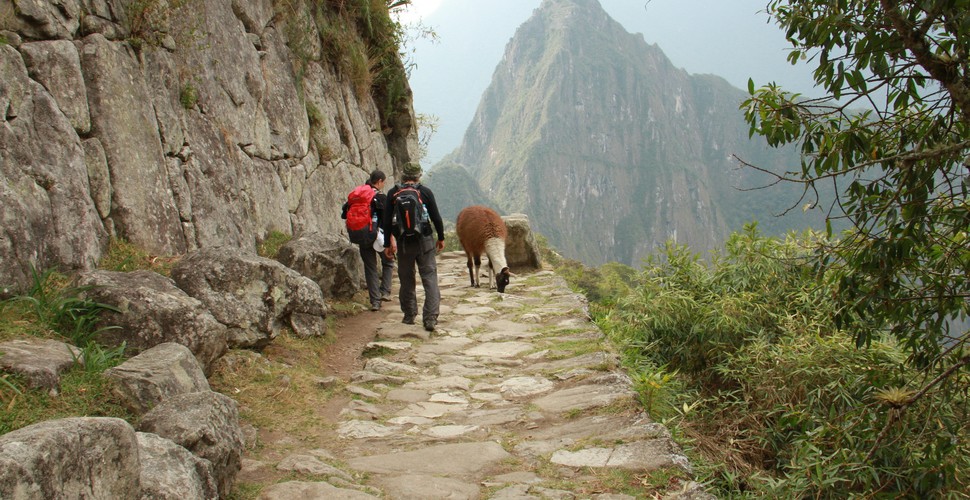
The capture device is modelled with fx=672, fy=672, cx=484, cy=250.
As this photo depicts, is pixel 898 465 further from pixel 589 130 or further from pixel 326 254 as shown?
pixel 589 130

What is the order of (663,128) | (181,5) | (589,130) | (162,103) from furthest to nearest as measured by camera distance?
(663,128) → (589,130) → (181,5) → (162,103)


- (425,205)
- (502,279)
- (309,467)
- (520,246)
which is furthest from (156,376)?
(520,246)

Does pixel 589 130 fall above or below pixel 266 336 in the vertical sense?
above

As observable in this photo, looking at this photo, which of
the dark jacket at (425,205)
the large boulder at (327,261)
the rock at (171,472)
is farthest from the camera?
the large boulder at (327,261)

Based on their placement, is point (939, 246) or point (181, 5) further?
point (181, 5)

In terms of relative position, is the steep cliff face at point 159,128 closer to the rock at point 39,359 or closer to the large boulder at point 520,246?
the rock at point 39,359

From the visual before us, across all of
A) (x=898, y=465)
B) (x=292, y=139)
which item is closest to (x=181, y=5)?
(x=292, y=139)

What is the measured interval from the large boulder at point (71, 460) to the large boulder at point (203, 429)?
1.91 feet

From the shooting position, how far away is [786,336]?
5590 mm

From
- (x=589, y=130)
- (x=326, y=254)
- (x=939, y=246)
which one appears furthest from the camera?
(x=589, y=130)

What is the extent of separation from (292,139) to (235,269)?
4.35 meters

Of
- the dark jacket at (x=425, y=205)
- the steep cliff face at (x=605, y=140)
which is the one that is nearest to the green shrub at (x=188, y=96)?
the dark jacket at (x=425, y=205)

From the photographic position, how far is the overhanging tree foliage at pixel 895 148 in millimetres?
2910

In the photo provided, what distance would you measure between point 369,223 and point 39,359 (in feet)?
15.8
